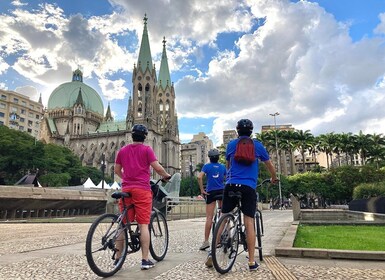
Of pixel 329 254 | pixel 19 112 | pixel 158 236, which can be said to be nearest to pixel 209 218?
pixel 158 236

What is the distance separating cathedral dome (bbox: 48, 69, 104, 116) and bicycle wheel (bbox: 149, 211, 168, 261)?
127m

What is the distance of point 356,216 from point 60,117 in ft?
401

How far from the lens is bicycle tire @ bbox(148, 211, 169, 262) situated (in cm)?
543

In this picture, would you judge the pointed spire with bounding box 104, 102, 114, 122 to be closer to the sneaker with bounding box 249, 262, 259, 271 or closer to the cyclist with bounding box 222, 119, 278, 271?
the cyclist with bounding box 222, 119, 278, 271

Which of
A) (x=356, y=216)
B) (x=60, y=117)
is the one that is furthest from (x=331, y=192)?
(x=60, y=117)

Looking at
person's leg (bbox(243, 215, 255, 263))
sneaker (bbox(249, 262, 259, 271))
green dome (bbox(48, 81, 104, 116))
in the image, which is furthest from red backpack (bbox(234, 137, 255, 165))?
green dome (bbox(48, 81, 104, 116))

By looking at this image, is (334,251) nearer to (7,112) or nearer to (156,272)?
(156,272)

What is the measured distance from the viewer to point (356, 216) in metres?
19.0

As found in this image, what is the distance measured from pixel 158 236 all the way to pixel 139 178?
50.3 inches

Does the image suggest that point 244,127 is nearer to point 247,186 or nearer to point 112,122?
point 247,186

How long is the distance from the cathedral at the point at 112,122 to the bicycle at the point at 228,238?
328 ft

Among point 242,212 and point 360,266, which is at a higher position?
point 242,212

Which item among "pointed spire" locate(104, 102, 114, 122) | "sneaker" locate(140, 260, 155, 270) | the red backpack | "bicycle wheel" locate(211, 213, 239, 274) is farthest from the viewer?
"pointed spire" locate(104, 102, 114, 122)

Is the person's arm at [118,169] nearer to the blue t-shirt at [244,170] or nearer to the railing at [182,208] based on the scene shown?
the blue t-shirt at [244,170]
